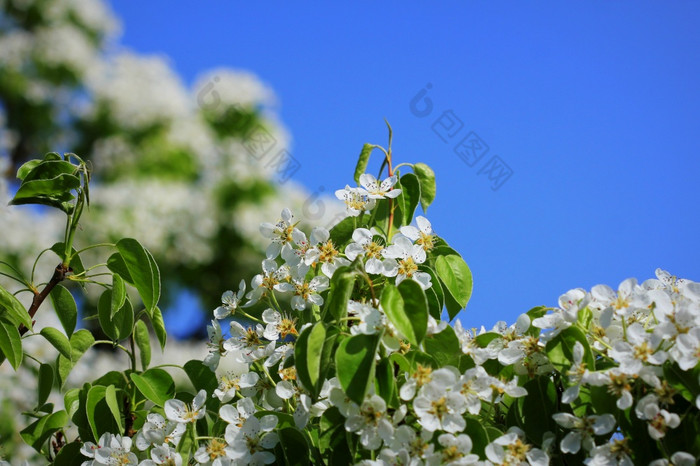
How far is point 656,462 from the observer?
75 cm

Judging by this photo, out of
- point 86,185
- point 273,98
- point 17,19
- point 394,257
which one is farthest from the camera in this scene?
point 17,19

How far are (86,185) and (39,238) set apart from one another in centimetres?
520

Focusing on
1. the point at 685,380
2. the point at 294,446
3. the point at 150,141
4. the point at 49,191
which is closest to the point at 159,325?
the point at 49,191

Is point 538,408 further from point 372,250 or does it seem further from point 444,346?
point 372,250

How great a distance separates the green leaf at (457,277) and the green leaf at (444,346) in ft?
0.43

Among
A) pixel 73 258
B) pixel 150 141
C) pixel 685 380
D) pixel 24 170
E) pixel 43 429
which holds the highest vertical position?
pixel 150 141

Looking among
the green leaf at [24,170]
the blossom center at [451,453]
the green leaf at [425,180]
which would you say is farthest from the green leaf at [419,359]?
the green leaf at [24,170]

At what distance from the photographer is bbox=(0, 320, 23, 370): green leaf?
1048mm

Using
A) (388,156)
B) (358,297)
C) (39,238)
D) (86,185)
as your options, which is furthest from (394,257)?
(39,238)

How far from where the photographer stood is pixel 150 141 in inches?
328

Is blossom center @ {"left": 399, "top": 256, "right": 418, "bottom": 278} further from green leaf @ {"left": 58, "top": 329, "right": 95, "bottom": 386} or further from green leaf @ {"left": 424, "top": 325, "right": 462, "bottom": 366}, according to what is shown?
green leaf @ {"left": 58, "top": 329, "right": 95, "bottom": 386}

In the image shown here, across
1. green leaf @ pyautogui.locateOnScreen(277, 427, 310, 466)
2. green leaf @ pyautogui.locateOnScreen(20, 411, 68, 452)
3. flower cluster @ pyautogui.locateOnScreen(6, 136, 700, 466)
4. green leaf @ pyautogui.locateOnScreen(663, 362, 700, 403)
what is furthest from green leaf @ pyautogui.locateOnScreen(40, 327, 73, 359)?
green leaf @ pyautogui.locateOnScreen(663, 362, 700, 403)

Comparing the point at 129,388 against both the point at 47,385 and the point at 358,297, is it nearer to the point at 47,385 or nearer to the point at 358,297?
the point at 47,385

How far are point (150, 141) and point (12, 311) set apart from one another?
7.68 metres
